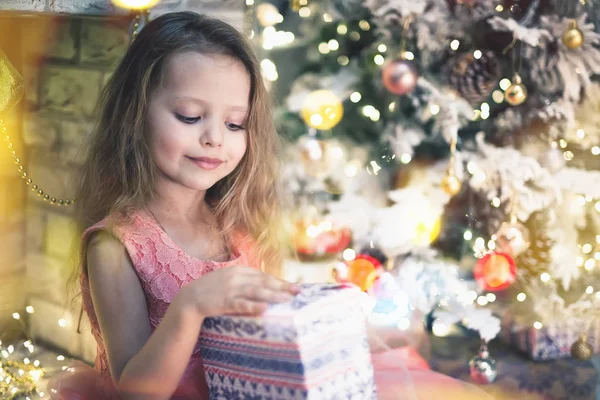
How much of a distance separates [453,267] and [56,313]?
1.24 m

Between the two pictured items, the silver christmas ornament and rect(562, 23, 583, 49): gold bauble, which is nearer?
rect(562, 23, 583, 49): gold bauble

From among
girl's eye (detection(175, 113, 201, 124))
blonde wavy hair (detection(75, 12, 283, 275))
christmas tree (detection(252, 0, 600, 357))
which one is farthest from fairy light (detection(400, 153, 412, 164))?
girl's eye (detection(175, 113, 201, 124))

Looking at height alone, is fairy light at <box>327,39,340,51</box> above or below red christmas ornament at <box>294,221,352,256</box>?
above

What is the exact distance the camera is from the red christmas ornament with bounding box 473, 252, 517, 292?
1898mm

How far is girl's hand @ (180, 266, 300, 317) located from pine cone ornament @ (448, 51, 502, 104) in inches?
47.9

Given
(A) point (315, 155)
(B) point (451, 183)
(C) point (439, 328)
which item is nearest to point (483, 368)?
(C) point (439, 328)

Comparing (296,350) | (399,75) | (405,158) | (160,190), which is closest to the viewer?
(296,350)

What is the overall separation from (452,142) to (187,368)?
113cm

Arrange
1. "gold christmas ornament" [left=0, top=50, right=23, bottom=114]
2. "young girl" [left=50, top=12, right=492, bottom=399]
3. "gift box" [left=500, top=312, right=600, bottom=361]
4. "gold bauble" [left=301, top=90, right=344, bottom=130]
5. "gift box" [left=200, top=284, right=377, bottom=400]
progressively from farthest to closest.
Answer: "gift box" [left=500, top=312, right=600, bottom=361]
"gold bauble" [left=301, top=90, right=344, bottom=130]
"gold christmas ornament" [left=0, top=50, right=23, bottom=114]
"young girl" [left=50, top=12, right=492, bottom=399]
"gift box" [left=200, top=284, right=377, bottom=400]

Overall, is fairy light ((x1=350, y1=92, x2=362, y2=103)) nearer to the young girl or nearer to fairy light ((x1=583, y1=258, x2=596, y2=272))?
the young girl

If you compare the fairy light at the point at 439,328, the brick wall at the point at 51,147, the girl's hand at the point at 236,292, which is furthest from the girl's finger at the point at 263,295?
the fairy light at the point at 439,328

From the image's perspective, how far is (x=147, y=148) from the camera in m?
1.07

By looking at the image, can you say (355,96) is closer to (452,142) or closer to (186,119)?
(452,142)

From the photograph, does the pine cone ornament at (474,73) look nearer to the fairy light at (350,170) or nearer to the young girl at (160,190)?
the fairy light at (350,170)
